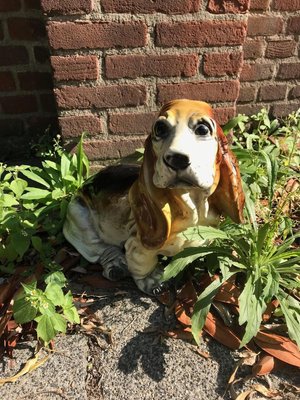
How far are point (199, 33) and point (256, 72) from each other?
77 centimetres

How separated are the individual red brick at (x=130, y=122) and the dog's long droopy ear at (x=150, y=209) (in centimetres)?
86

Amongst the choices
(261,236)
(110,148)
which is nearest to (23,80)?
(110,148)

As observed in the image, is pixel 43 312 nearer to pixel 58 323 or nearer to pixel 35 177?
A: pixel 58 323

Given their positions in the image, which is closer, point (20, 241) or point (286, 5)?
point (20, 241)

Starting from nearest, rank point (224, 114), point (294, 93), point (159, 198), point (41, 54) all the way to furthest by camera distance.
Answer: point (159, 198) < point (224, 114) < point (41, 54) < point (294, 93)

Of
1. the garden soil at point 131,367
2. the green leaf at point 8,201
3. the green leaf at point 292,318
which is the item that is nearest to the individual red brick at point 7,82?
the green leaf at point 8,201

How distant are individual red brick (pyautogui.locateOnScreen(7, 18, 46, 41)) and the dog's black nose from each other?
5.27 feet

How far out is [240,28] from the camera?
231cm

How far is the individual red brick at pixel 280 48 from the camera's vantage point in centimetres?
283

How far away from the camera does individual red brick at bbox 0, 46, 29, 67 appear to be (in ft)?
8.76

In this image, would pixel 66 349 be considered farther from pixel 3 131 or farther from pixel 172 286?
pixel 3 131

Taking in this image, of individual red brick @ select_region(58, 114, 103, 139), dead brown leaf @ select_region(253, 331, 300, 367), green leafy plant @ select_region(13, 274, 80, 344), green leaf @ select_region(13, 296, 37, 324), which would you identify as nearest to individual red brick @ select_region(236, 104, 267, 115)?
individual red brick @ select_region(58, 114, 103, 139)

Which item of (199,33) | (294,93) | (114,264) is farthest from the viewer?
(294,93)

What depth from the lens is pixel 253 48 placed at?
280 cm
